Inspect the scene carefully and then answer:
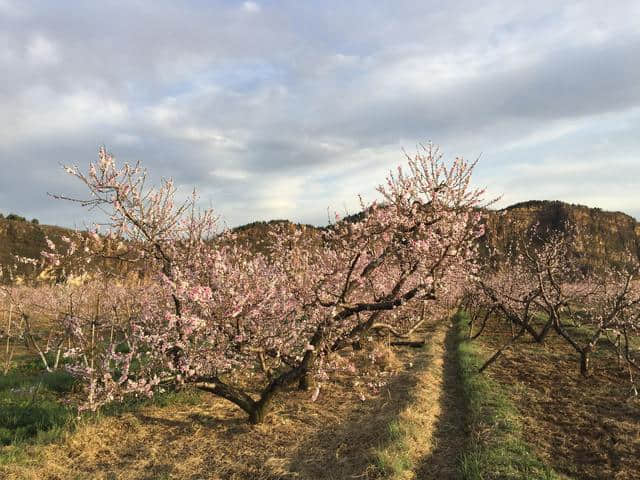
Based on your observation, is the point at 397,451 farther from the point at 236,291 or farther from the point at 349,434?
the point at 236,291

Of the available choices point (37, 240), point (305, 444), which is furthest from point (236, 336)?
point (37, 240)

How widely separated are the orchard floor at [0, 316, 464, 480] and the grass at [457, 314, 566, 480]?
1.10ft

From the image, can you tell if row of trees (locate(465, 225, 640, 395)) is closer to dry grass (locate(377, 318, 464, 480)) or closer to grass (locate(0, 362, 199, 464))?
dry grass (locate(377, 318, 464, 480))

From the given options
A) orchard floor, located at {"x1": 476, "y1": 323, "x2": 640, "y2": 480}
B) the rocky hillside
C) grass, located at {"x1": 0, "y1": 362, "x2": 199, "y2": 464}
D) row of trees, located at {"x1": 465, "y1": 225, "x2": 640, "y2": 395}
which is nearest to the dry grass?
orchard floor, located at {"x1": 476, "y1": 323, "x2": 640, "y2": 480}

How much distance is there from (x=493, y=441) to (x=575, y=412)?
8.74 ft

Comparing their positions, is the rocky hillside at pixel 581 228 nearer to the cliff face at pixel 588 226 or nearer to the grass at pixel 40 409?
the cliff face at pixel 588 226

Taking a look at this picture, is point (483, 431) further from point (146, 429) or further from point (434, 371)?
point (146, 429)

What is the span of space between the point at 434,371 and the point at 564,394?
129 inches

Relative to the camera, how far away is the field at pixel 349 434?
6371 mm

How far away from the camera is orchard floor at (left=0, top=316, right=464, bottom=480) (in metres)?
6.36

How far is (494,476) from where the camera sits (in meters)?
6.02

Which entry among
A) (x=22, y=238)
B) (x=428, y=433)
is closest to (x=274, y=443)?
(x=428, y=433)

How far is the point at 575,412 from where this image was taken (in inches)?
336

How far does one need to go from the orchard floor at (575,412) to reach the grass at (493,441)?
244 millimetres
